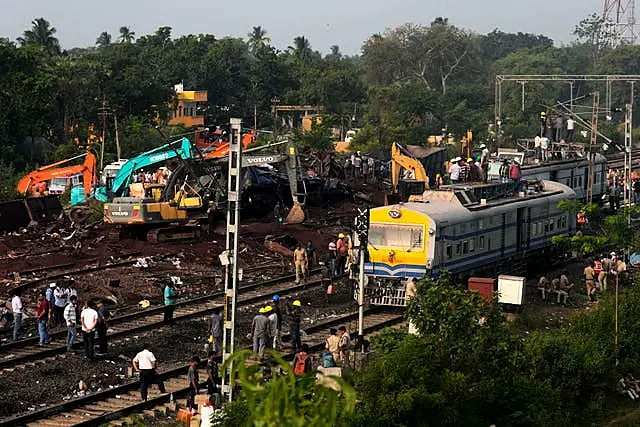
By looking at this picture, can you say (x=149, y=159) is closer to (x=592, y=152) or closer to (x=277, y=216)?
(x=277, y=216)

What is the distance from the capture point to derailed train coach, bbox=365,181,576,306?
28375 mm

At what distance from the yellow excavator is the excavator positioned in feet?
20.9

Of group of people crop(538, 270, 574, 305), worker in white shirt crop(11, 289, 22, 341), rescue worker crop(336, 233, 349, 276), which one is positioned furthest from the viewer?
rescue worker crop(336, 233, 349, 276)

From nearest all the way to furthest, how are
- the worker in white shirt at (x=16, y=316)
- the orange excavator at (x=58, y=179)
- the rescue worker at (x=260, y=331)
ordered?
1. the rescue worker at (x=260, y=331)
2. the worker in white shirt at (x=16, y=316)
3. the orange excavator at (x=58, y=179)

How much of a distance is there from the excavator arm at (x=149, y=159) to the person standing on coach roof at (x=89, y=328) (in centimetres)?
1761

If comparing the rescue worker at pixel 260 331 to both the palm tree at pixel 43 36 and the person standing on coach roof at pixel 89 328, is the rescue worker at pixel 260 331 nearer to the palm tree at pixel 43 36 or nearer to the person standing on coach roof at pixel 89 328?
the person standing on coach roof at pixel 89 328

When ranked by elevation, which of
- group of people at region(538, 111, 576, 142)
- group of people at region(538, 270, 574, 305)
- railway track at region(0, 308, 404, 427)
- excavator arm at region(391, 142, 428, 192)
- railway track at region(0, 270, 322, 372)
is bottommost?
railway track at region(0, 308, 404, 427)

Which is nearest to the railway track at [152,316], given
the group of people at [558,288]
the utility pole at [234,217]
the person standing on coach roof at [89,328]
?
the person standing on coach roof at [89,328]

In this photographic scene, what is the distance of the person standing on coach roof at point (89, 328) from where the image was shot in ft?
78.7

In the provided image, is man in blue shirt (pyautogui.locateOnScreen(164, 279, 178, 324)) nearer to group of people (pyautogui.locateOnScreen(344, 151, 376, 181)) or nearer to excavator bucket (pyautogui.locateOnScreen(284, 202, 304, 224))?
excavator bucket (pyautogui.locateOnScreen(284, 202, 304, 224))

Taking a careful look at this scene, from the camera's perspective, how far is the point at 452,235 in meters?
29.2

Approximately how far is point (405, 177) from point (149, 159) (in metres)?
12.6

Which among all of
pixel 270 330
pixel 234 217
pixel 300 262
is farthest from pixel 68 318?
pixel 300 262

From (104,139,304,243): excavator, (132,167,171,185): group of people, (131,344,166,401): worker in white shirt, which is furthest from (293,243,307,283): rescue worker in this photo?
(131,344,166,401): worker in white shirt
